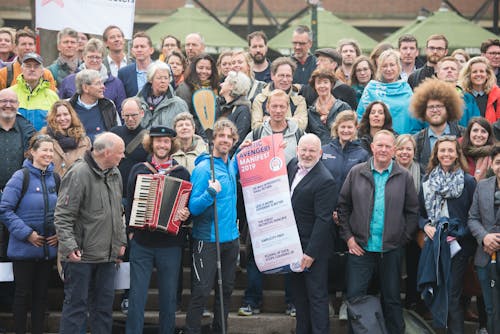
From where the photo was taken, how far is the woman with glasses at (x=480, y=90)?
13.0 m

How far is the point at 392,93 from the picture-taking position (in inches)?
508

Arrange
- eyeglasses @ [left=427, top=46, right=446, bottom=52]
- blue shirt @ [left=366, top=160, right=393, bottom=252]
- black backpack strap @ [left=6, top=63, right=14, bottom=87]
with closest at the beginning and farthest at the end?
blue shirt @ [left=366, top=160, right=393, bottom=252]
black backpack strap @ [left=6, top=63, right=14, bottom=87]
eyeglasses @ [left=427, top=46, right=446, bottom=52]

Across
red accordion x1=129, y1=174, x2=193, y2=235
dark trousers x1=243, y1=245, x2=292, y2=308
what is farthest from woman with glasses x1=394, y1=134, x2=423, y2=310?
red accordion x1=129, y1=174, x2=193, y2=235

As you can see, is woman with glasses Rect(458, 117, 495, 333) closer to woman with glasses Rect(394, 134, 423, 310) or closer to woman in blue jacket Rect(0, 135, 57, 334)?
woman with glasses Rect(394, 134, 423, 310)

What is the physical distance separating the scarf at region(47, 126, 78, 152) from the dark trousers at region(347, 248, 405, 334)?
10.8ft

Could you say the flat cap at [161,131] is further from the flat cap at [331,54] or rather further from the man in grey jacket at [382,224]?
the flat cap at [331,54]

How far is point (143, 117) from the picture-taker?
1245cm

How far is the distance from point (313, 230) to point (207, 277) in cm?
122

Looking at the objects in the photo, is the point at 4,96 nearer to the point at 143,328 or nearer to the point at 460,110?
the point at 143,328

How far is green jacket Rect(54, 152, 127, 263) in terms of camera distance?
10.7 m

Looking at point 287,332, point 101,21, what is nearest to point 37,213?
point 287,332

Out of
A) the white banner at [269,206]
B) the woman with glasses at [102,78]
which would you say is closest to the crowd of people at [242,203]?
the white banner at [269,206]

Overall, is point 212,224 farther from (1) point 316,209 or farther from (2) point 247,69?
(2) point 247,69

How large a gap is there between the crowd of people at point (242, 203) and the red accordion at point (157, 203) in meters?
0.15
